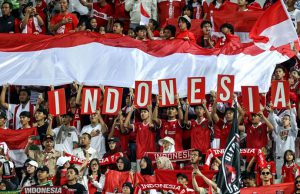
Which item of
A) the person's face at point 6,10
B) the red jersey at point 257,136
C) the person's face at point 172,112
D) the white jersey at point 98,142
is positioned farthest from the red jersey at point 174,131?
the person's face at point 6,10

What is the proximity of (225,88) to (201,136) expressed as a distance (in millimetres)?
863

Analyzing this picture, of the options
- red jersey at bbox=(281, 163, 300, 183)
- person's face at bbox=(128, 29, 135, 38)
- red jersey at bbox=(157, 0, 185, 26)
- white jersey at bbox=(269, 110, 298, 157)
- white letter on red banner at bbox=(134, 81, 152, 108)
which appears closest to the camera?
red jersey at bbox=(281, 163, 300, 183)

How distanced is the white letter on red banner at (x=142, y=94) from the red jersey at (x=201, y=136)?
87 cm

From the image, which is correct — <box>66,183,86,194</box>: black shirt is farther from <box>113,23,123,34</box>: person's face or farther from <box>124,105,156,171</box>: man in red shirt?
<box>113,23,123,34</box>: person's face

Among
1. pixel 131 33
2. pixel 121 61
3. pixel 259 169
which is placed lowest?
pixel 259 169

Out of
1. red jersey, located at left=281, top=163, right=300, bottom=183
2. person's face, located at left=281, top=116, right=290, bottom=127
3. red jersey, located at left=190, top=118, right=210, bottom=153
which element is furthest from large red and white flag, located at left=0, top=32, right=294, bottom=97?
red jersey, located at left=281, top=163, right=300, bottom=183

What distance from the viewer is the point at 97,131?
988 inches

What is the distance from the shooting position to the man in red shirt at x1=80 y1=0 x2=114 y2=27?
29172mm

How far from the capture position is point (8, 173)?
2380 cm

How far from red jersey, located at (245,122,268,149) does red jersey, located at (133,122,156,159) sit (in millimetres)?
1544

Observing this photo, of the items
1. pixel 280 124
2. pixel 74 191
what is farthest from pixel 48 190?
pixel 280 124

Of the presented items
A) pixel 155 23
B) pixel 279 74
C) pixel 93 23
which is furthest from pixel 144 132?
pixel 155 23

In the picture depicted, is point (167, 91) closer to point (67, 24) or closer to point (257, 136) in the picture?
point (257, 136)

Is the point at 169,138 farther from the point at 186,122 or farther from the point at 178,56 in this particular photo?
the point at 178,56
